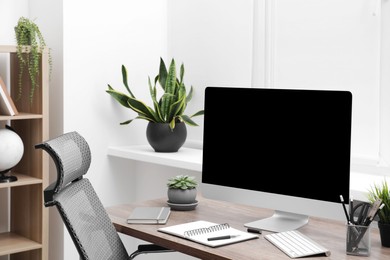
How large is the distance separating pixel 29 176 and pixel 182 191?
104 cm

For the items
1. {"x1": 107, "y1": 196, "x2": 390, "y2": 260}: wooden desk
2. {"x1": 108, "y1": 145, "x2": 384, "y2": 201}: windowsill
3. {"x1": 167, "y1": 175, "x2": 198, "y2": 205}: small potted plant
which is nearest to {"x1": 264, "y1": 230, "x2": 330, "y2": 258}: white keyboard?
{"x1": 107, "y1": 196, "x2": 390, "y2": 260}: wooden desk

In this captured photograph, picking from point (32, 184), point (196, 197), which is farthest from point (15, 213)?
point (196, 197)

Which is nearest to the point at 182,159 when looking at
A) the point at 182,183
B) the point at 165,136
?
the point at 165,136

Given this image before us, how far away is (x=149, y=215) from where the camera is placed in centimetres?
227

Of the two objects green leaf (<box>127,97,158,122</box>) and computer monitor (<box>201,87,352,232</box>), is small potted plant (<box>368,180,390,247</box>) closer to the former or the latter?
computer monitor (<box>201,87,352,232</box>)

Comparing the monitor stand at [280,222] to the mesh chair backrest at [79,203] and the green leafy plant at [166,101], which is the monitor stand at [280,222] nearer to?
the mesh chair backrest at [79,203]

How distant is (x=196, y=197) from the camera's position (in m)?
2.64

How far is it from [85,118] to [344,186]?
1.66m

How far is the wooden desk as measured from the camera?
187cm

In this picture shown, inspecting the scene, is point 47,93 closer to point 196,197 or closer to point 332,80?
point 196,197

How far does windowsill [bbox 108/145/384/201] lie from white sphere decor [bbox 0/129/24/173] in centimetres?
55

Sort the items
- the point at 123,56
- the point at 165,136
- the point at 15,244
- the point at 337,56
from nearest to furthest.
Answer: the point at 337,56 < the point at 15,244 < the point at 165,136 < the point at 123,56

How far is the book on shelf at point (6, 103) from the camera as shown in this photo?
2904 millimetres

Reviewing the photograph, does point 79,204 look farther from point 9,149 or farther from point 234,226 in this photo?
point 9,149
